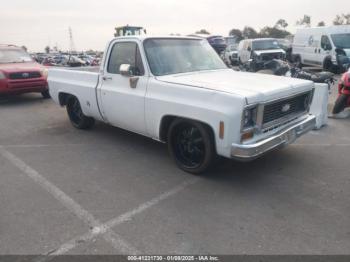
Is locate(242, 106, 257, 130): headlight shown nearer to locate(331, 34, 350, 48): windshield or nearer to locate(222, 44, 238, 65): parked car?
locate(331, 34, 350, 48): windshield

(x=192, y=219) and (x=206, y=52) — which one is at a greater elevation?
(x=206, y=52)

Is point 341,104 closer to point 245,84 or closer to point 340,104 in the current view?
point 340,104

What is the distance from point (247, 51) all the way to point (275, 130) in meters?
16.6

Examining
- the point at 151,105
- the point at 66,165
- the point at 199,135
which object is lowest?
the point at 66,165

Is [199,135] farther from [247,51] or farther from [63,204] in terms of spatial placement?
[247,51]

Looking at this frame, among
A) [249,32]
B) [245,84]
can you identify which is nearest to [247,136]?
[245,84]

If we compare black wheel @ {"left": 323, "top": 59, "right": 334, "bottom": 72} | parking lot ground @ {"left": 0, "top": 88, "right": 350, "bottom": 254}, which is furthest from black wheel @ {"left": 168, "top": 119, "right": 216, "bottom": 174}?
black wheel @ {"left": 323, "top": 59, "right": 334, "bottom": 72}

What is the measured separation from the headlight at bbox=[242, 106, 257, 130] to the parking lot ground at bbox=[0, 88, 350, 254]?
0.86 metres

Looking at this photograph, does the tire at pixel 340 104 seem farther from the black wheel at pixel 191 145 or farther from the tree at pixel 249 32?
the tree at pixel 249 32

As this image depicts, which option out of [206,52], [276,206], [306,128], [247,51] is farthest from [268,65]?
[247,51]

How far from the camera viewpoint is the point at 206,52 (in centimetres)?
559

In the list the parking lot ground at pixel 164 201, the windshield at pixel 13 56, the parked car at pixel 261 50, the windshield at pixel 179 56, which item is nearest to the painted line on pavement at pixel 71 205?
the parking lot ground at pixel 164 201

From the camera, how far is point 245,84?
4203 millimetres

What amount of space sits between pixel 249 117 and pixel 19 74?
337 inches
